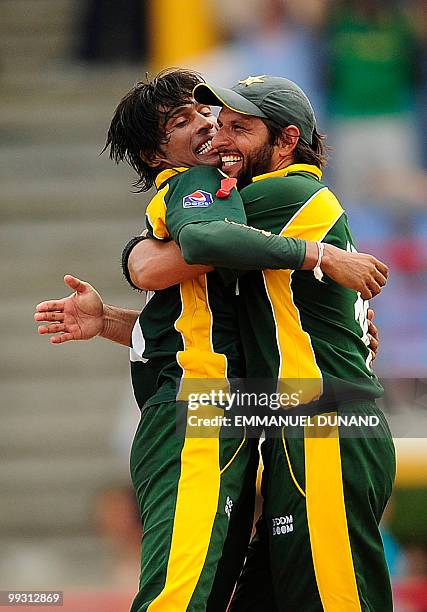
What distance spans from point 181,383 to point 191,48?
4229mm

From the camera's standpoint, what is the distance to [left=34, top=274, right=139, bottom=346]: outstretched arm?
142 inches

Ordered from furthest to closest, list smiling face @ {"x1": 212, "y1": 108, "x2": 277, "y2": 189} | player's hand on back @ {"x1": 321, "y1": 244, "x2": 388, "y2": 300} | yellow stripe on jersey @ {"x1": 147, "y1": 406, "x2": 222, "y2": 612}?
1. smiling face @ {"x1": 212, "y1": 108, "x2": 277, "y2": 189}
2. player's hand on back @ {"x1": 321, "y1": 244, "x2": 388, "y2": 300}
3. yellow stripe on jersey @ {"x1": 147, "y1": 406, "x2": 222, "y2": 612}

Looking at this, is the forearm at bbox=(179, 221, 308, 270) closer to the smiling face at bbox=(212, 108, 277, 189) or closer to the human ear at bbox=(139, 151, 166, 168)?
the smiling face at bbox=(212, 108, 277, 189)

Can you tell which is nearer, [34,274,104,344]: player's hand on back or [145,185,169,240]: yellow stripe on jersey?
[145,185,169,240]: yellow stripe on jersey

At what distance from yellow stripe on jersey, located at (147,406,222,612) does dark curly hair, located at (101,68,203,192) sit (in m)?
0.81

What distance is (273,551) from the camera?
3.32m

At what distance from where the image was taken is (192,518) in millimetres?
3172

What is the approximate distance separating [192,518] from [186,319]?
1.70ft

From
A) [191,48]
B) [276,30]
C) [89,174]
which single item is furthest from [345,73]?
[89,174]

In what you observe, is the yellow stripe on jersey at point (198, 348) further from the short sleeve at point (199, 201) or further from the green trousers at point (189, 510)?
the short sleeve at point (199, 201)

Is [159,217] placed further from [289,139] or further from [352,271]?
[352,271]

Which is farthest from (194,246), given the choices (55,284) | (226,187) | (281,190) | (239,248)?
(55,284)

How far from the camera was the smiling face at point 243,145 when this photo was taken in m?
3.43

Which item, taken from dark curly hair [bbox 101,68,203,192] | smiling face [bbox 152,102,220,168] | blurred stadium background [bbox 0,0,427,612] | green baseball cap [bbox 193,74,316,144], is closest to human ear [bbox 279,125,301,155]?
green baseball cap [bbox 193,74,316,144]
